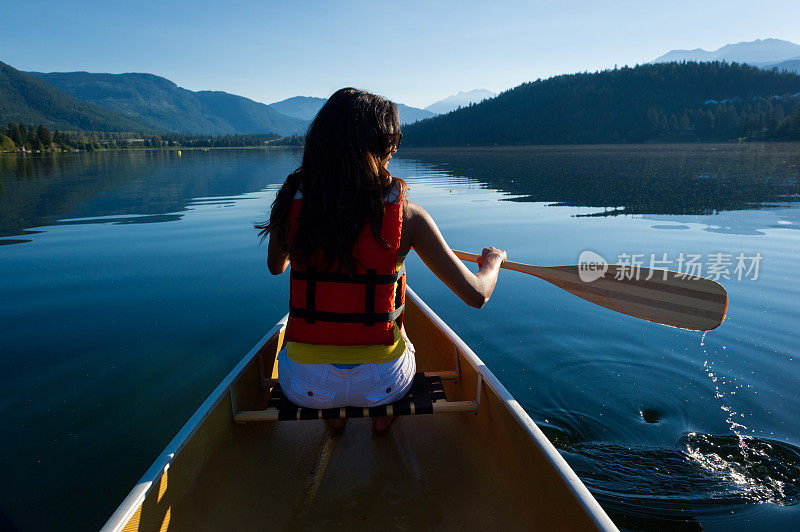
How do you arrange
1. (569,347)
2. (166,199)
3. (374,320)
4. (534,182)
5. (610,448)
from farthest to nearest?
(534,182)
(166,199)
(569,347)
(610,448)
(374,320)

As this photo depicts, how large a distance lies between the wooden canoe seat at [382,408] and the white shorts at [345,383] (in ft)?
0.11

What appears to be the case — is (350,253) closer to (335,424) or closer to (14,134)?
(335,424)

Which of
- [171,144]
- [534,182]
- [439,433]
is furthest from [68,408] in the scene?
[171,144]

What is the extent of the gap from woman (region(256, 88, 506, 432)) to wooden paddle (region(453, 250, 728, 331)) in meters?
1.30

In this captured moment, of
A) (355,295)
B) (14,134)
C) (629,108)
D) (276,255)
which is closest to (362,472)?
(355,295)

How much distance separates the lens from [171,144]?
148m

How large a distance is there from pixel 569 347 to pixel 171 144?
549 ft

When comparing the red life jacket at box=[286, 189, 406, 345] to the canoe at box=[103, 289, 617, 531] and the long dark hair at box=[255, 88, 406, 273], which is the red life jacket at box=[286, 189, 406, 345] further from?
the canoe at box=[103, 289, 617, 531]

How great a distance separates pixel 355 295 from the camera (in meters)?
2.11

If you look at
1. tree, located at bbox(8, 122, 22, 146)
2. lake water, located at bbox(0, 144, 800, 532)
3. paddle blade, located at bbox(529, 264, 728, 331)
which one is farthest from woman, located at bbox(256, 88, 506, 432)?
tree, located at bbox(8, 122, 22, 146)

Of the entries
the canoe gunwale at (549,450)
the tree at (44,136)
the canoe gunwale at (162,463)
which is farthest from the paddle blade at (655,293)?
the tree at (44,136)

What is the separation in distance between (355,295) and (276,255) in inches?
21.3

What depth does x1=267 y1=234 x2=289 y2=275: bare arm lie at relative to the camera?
229cm

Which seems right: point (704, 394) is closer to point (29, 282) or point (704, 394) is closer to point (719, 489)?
point (719, 489)
